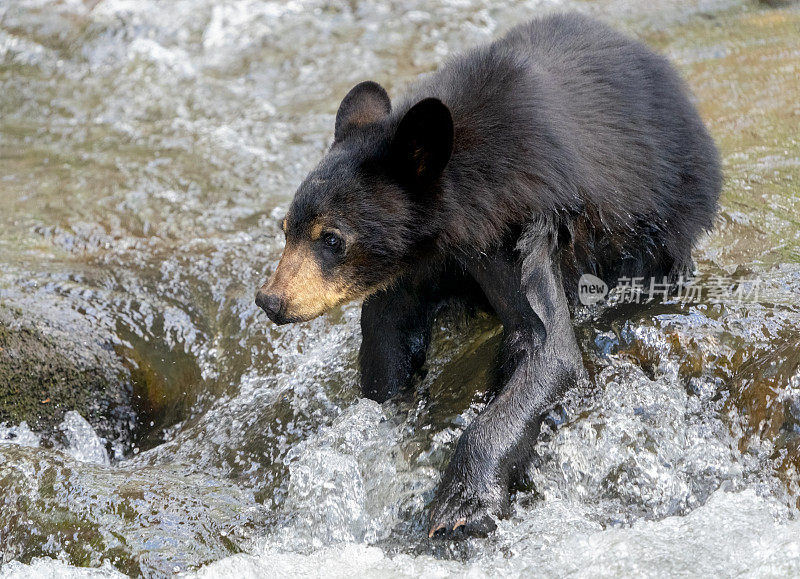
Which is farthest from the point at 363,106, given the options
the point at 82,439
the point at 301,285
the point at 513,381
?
the point at 82,439

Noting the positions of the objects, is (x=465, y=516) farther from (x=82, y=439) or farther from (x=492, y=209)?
(x=82, y=439)

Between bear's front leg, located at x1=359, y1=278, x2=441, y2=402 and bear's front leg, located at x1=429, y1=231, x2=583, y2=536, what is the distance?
50cm

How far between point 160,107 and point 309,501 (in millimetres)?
6633

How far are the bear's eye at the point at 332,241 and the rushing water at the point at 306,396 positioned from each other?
108 cm

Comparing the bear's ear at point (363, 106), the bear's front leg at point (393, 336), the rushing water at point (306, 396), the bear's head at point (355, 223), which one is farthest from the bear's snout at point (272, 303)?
the bear's ear at point (363, 106)

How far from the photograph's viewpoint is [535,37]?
16.9ft

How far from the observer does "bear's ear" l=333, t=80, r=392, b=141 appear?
475 centimetres

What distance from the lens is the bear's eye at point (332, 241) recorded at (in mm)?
4293

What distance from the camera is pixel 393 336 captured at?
498 cm

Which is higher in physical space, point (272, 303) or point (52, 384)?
point (272, 303)

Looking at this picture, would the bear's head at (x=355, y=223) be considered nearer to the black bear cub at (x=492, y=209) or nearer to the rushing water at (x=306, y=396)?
the black bear cub at (x=492, y=209)

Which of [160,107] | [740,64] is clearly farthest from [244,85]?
[740,64]

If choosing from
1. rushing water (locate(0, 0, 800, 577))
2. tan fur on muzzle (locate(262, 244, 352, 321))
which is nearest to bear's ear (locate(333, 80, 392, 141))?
tan fur on muzzle (locate(262, 244, 352, 321))

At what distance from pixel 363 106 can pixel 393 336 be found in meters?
1.28
